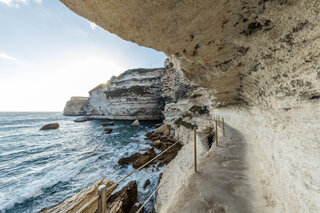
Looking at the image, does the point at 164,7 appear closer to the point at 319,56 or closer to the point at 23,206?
the point at 319,56

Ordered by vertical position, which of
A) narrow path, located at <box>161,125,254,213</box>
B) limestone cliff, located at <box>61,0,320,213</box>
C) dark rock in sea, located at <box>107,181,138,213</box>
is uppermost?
limestone cliff, located at <box>61,0,320,213</box>

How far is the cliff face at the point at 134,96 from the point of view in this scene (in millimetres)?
31188

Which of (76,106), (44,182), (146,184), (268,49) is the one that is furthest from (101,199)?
(76,106)

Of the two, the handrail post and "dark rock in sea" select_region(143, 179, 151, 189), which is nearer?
the handrail post

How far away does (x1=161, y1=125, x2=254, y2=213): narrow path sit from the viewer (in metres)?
1.84

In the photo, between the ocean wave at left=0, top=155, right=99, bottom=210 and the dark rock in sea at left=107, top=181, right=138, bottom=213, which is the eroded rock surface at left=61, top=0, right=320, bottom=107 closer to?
the dark rock in sea at left=107, top=181, right=138, bottom=213

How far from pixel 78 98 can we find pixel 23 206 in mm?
60351

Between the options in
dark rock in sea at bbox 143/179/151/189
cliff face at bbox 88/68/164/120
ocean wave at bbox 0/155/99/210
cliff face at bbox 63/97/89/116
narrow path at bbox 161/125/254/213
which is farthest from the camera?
cliff face at bbox 63/97/89/116

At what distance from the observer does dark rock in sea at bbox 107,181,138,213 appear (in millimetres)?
4270

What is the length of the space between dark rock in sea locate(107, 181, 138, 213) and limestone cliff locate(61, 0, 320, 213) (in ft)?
12.1

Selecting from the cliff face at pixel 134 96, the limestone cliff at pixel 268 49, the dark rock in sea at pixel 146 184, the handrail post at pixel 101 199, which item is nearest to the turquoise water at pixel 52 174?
the dark rock in sea at pixel 146 184

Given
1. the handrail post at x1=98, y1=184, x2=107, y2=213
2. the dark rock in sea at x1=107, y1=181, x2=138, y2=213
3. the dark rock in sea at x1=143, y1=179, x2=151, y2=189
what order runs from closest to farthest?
the handrail post at x1=98, y1=184, x2=107, y2=213
the dark rock in sea at x1=107, y1=181, x2=138, y2=213
the dark rock in sea at x1=143, y1=179, x2=151, y2=189

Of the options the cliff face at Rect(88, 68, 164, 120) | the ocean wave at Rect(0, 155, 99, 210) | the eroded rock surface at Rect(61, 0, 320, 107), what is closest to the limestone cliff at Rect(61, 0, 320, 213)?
the eroded rock surface at Rect(61, 0, 320, 107)

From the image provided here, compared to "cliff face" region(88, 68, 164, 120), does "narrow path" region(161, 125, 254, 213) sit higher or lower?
lower
